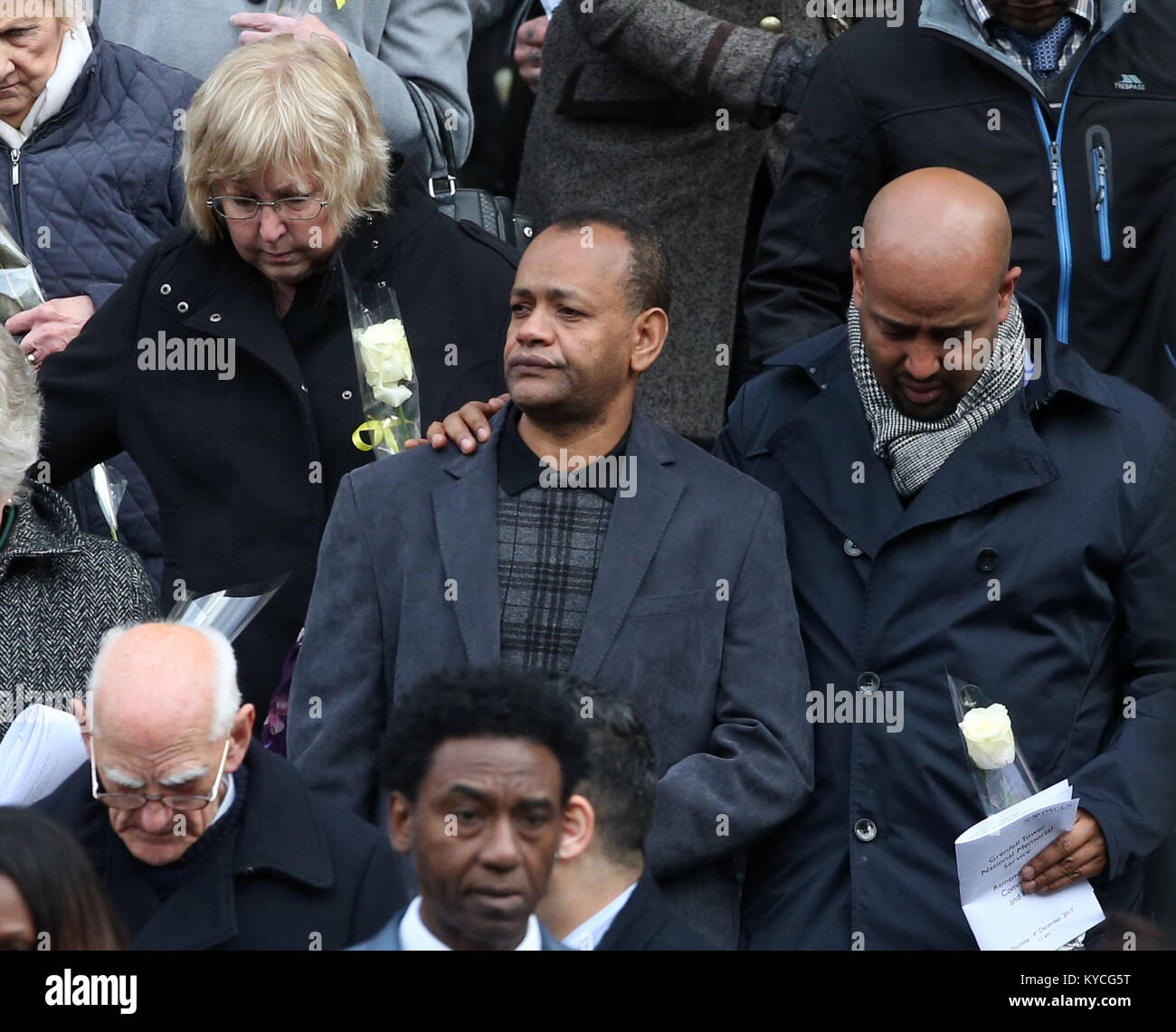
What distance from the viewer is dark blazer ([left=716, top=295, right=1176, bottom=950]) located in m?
4.68

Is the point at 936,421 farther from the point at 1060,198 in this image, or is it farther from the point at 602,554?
the point at 1060,198


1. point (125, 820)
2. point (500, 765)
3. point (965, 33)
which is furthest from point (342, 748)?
point (965, 33)

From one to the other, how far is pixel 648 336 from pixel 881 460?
1.84ft

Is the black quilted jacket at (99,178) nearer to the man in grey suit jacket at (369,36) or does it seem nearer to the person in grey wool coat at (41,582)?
the man in grey suit jacket at (369,36)

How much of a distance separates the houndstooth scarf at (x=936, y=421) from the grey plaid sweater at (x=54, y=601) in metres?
1.61

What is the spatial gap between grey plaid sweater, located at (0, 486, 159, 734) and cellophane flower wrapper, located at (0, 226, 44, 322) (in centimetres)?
79

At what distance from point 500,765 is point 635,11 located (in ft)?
9.63

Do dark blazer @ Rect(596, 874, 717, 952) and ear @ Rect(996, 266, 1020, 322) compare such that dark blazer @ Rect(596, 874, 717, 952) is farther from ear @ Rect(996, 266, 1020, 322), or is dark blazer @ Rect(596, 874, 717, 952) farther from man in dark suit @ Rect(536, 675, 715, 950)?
ear @ Rect(996, 266, 1020, 322)

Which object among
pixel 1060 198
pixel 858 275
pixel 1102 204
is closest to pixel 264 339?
pixel 858 275

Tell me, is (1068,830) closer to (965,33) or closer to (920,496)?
(920,496)

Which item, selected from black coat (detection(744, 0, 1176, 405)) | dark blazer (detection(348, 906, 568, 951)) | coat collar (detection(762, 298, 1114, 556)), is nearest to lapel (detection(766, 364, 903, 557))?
coat collar (detection(762, 298, 1114, 556))

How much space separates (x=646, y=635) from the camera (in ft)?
15.0

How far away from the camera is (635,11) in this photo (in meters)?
6.11

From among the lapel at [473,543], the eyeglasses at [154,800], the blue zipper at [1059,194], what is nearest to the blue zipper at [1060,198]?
the blue zipper at [1059,194]
